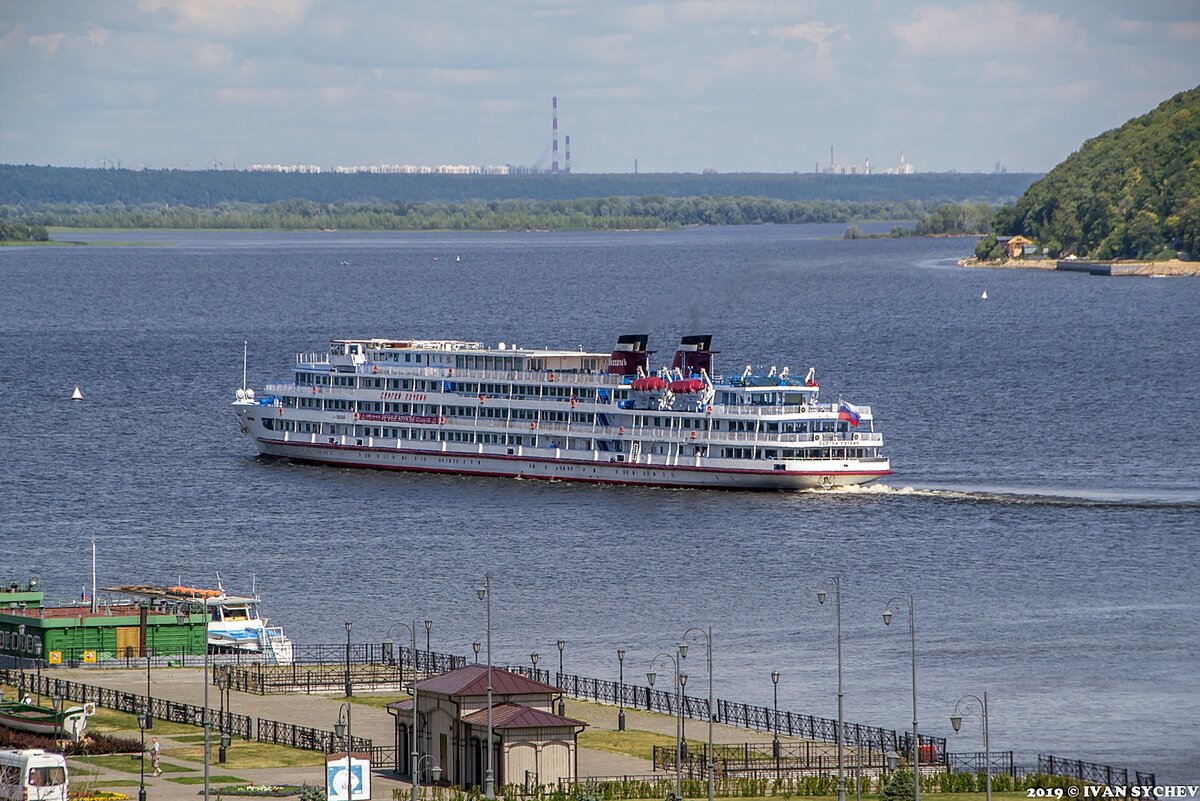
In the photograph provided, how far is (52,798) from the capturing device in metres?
56.8

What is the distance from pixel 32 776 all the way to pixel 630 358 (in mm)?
80671

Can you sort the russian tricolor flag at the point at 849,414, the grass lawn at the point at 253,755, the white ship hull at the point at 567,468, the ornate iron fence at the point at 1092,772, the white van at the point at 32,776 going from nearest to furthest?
1. the white van at the point at 32,776
2. the ornate iron fence at the point at 1092,772
3. the grass lawn at the point at 253,755
4. the white ship hull at the point at 567,468
5. the russian tricolor flag at the point at 849,414

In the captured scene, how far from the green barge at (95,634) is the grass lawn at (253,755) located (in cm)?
1473

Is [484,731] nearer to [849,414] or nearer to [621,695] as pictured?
[621,695]

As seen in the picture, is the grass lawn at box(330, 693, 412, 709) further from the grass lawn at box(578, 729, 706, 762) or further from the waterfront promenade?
the grass lawn at box(578, 729, 706, 762)

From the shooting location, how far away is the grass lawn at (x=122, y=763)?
207ft

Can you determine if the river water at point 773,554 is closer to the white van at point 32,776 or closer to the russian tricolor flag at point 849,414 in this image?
the russian tricolor flag at point 849,414

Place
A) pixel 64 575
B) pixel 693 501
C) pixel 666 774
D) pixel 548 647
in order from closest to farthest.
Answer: pixel 666 774
pixel 548 647
pixel 64 575
pixel 693 501

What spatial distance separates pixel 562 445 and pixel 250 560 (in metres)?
32.2

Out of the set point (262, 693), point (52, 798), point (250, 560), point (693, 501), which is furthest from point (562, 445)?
point (52, 798)

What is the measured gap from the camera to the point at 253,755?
214 feet

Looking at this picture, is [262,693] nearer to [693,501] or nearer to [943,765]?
[943,765]

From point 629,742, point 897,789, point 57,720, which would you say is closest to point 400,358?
point 629,742

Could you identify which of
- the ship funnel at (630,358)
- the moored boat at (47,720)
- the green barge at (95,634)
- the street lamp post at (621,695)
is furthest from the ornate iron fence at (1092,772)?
the ship funnel at (630,358)
